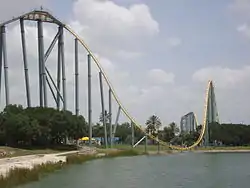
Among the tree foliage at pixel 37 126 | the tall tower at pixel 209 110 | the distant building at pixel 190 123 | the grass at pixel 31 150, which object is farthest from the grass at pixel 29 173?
the distant building at pixel 190 123

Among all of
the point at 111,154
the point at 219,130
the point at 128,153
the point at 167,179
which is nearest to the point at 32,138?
the point at 111,154

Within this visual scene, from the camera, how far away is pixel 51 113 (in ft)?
333

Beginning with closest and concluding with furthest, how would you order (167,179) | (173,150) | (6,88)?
(167,179), (6,88), (173,150)

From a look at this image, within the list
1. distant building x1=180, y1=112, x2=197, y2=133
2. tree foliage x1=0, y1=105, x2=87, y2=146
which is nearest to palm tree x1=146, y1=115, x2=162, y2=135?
distant building x1=180, y1=112, x2=197, y2=133

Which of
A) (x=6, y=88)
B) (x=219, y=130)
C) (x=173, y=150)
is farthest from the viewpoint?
(x=219, y=130)

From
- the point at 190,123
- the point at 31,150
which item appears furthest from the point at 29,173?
the point at 190,123

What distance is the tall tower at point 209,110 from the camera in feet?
515

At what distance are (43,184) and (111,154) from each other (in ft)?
200

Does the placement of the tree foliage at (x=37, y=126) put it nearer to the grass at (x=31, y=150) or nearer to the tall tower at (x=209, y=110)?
the grass at (x=31, y=150)

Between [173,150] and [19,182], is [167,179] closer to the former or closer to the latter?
[19,182]

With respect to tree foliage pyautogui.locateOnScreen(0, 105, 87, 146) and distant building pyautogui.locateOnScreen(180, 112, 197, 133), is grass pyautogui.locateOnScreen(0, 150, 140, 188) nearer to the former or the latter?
tree foliage pyautogui.locateOnScreen(0, 105, 87, 146)

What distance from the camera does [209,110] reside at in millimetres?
162125

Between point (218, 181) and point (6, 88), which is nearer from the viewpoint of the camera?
point (218, 181)

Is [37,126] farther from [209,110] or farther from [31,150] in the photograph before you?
[209,110]
